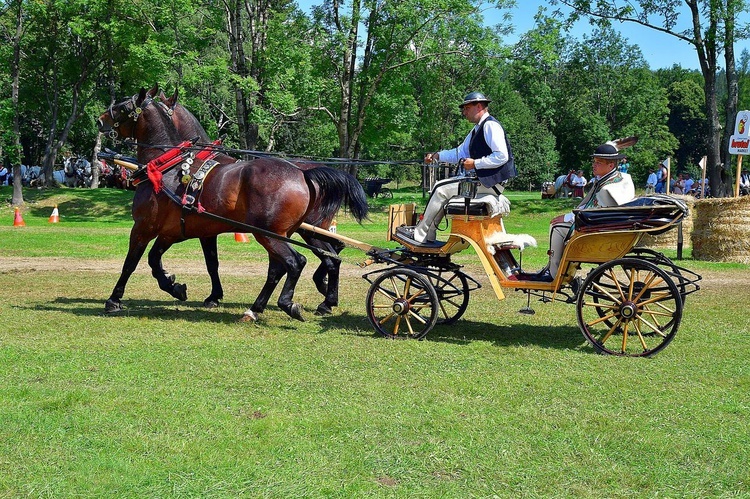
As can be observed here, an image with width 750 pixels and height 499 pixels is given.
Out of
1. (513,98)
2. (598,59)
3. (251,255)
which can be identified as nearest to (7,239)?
(251,255)

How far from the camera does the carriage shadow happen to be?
816 cm

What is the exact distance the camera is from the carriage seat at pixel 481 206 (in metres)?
7.93

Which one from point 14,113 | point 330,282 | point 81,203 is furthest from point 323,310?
point 81,203

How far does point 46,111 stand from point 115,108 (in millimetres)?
33194

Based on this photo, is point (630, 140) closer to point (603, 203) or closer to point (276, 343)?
point (603, 203)

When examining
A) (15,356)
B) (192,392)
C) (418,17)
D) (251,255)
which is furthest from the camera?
(418,17)

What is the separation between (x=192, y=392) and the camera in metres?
6.00

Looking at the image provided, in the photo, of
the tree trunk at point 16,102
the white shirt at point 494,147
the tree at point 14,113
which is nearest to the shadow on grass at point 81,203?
the tree trunk at point 16,102

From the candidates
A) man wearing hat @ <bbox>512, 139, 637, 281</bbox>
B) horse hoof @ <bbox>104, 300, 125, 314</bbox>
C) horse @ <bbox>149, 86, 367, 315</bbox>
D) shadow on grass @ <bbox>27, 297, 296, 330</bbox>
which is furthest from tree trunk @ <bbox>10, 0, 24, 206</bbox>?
man wearing hat @ <bbox>512, 139, 637, 281</bbox>

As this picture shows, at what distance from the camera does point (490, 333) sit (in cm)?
879

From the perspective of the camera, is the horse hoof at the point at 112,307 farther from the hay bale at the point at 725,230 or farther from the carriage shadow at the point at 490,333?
the hay bale at the point at 725,230

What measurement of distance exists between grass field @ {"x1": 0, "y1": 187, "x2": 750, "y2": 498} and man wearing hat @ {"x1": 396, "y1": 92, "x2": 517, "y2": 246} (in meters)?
1.24

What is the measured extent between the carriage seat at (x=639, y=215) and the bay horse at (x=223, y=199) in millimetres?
3240

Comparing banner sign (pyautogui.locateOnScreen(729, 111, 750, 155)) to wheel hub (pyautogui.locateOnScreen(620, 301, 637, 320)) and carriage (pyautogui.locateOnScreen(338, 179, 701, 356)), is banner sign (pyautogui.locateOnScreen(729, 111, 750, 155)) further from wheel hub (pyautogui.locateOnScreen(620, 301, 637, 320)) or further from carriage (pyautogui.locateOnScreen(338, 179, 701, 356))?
wheel hub (pyautogui.locateOnScreen(620, 301, 637, 320))
